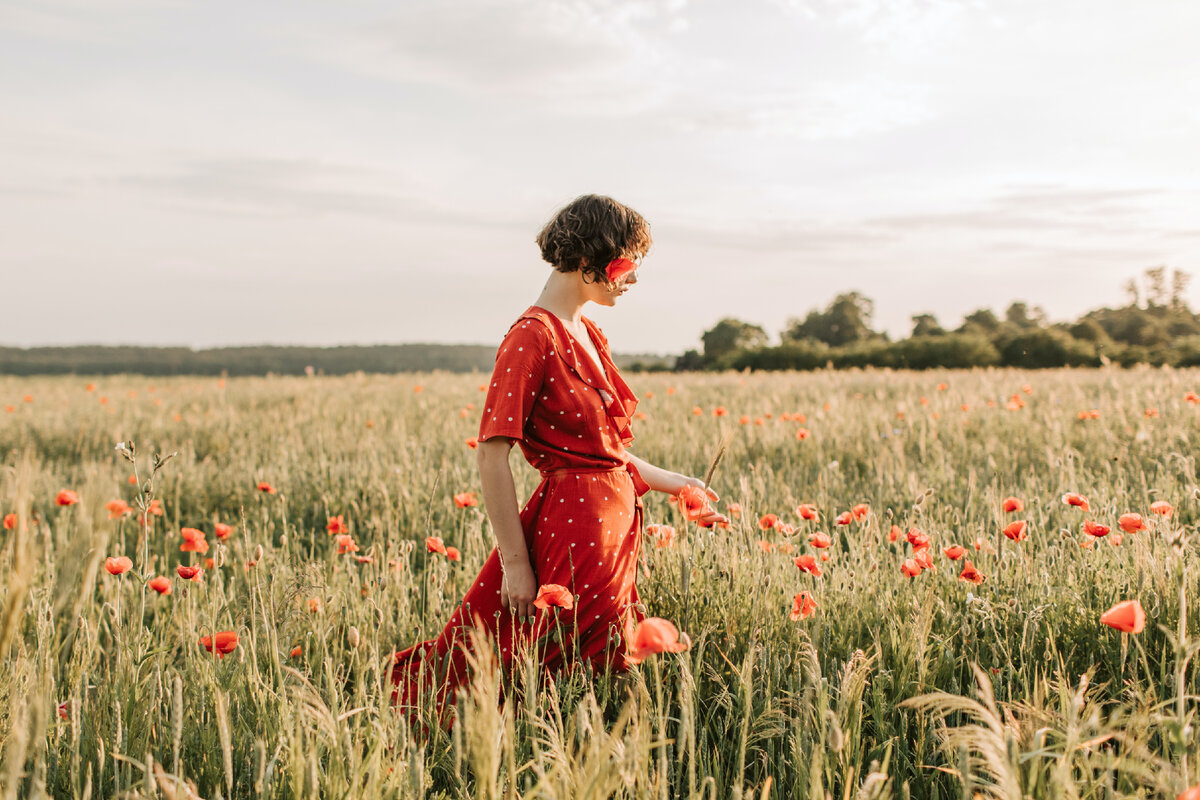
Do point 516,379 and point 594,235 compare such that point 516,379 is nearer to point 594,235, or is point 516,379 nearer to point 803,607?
point 594,235

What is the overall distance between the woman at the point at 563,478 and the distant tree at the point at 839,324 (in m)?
58.4

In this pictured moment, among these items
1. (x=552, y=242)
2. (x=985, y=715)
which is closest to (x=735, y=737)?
(x=985, y=715)

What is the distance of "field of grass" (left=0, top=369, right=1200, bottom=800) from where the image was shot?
123 cm

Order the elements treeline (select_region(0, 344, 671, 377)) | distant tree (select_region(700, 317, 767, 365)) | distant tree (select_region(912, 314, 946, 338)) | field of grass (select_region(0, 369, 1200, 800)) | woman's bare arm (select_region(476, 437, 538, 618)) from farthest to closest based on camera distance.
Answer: distant tree (select_region(700, 317, 767, 365)), distant tree (select_region(912, 314, 946, 338)), treeline (select_region(0, 344, 671, 377)), woman's bare arm (select_region(476, 437, 538, 618)), field of grass (select_region(0, 369, 1200, 800))

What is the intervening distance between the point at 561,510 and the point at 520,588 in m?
0.25

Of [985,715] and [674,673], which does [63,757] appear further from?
[985,715]

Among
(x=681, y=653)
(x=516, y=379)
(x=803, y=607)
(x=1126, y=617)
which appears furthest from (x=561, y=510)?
(x=1126, y=617)

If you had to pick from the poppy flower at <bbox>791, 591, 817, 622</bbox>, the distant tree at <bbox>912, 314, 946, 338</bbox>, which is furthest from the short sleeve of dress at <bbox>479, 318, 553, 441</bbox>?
the distant tree at <bbox>912, 314, 946, 338</bbox>

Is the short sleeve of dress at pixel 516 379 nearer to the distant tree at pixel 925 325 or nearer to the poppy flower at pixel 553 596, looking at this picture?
the poppy flower at pixel 553 596

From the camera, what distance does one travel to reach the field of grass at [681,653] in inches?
48.4

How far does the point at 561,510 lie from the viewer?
7.24 feet

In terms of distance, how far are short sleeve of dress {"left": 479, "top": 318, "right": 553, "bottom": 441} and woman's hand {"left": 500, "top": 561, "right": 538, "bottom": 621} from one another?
1.24 ft

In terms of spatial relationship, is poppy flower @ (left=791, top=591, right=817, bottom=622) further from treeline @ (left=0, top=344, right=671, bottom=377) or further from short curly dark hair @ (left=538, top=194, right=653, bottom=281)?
treeline @ (left=0, top=344, right=671, bottom=377)

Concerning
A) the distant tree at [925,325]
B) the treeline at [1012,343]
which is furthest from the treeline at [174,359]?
the distant tree at [925,325]
